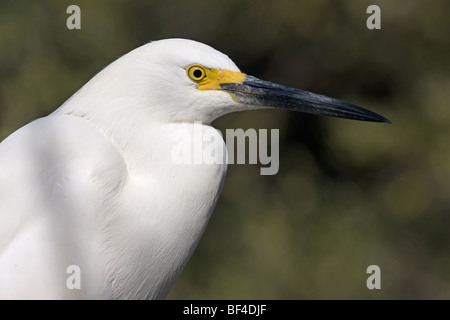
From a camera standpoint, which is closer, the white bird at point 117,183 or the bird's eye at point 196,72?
the white bird at point 117,183

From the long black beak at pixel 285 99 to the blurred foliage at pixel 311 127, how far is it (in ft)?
6.98

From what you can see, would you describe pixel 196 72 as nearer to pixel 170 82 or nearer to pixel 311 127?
pixel 170 82

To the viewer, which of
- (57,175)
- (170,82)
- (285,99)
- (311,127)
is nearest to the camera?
(57,175)

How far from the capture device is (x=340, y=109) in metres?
1.90

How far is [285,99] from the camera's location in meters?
1.84

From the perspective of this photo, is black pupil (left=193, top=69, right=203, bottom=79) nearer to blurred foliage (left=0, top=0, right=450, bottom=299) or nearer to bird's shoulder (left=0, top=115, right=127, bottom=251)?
bird's shoulder (left=0, top=115, right=127, bottom=251)

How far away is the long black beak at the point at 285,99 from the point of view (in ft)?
5.85

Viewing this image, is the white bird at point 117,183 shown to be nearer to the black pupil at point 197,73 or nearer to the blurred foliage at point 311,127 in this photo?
the black pupil at point 197,73

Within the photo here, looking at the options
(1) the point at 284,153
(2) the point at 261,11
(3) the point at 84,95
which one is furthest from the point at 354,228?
(3) the point at 84,95

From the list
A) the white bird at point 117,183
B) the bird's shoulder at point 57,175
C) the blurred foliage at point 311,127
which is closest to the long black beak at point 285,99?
the white bird at point 117,183

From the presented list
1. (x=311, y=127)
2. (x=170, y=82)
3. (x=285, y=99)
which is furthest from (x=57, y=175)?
(x=311, y=127)

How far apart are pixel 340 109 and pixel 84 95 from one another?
76 cm

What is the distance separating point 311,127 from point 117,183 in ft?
9.64

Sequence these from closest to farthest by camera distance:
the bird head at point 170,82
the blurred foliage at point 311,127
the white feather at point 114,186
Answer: the white feather at point 114,186
the bird head at point 170,82
the blurred foliage at point 311,127
